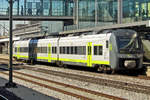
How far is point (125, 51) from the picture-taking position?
53.5ft

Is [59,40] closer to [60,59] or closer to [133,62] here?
[60,59]

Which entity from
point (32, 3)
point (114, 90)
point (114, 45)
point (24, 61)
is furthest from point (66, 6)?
point (114, 90)

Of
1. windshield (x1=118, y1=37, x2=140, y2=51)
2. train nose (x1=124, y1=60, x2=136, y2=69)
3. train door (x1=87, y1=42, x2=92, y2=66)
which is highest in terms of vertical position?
windshield (x1=118, y1=37, x2=140, y2=51)

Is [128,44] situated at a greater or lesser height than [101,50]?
greater

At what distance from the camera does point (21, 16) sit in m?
47.9

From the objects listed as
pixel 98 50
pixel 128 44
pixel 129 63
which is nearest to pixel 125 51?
pixel 128 44

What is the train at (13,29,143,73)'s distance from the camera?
16.3 metres

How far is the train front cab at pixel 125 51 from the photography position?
52.9ft

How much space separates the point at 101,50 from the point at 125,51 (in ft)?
6.53

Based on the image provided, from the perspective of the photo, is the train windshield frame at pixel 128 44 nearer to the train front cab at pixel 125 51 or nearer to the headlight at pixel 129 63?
the train front cab at pixel 125 51

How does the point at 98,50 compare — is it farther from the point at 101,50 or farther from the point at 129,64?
the point at 129,64

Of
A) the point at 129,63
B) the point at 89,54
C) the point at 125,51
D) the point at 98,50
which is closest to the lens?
the point at 129,63

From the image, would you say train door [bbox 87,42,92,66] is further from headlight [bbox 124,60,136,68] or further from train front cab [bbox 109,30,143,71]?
headlight [bbox 124,60,136,68]

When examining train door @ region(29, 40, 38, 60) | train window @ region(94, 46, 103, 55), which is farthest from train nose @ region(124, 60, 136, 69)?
train door @ region(29, 40, 38, 60)
